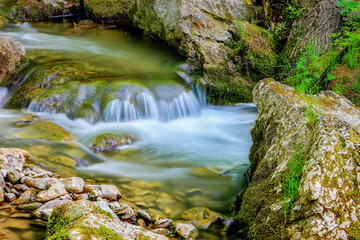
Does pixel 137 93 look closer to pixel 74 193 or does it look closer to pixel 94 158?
pixel 94 158

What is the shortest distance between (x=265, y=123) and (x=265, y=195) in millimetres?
1181

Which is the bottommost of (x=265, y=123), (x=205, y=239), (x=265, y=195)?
(x=205, y=239)

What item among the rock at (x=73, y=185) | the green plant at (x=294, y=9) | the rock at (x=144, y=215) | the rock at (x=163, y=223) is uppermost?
the green plant at (x=294, y=9)

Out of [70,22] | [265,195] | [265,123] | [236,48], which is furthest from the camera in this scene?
[70,22]

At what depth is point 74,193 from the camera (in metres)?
3.39

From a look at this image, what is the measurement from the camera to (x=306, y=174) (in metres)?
2.39

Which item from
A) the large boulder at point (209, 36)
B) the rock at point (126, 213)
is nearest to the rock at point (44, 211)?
the rock at point (126, 213)

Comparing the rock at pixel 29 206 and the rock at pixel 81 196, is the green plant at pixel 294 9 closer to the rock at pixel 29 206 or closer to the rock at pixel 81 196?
the rock at pixel 81 196

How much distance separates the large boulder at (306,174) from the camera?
2.16 meters

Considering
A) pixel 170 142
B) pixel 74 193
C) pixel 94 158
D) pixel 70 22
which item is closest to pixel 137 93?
pixel 170 142

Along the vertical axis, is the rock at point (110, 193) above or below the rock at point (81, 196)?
below

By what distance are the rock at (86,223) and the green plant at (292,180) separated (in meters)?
1.11

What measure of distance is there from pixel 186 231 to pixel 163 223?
0.29 meters

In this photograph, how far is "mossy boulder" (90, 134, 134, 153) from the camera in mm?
5230
